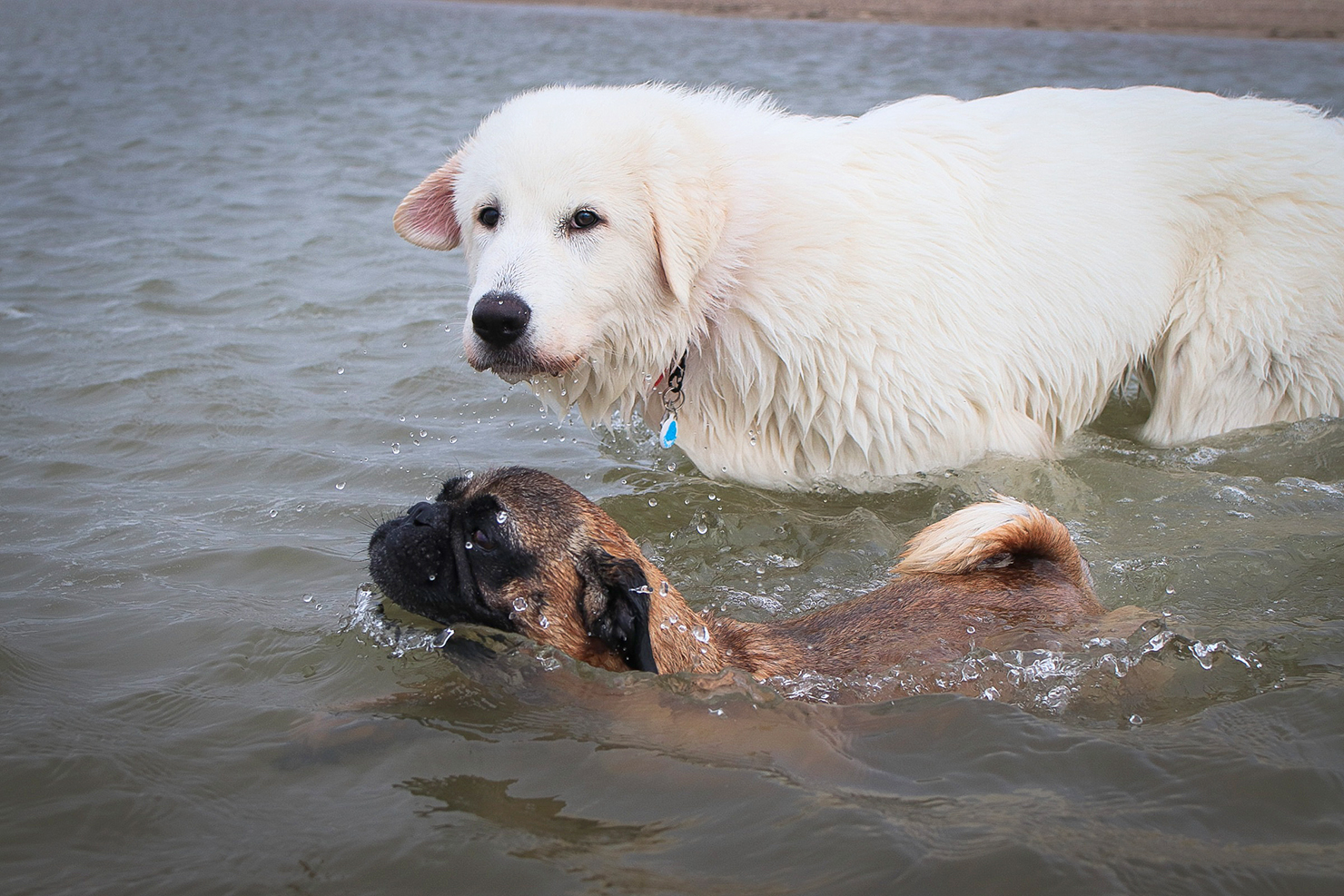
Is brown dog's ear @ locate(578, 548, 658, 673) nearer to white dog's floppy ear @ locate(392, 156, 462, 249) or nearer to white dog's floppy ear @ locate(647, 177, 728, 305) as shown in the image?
white dog's floppy ear @ locate(647, 177, 728, 305)

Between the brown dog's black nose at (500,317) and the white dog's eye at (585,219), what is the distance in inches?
14.8

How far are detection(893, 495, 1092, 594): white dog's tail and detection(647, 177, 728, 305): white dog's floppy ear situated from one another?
114 cm

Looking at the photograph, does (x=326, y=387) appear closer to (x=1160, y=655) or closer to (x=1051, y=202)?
(x=1051, y=202)

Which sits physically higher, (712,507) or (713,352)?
(713,352)

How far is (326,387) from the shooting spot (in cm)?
591

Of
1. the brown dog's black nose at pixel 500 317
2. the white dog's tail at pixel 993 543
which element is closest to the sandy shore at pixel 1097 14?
the white dog's tail at pixel 993 543

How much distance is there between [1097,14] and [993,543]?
21.2 m

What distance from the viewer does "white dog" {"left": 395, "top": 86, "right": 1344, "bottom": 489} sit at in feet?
12.4

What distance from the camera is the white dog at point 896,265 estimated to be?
378 centimetres

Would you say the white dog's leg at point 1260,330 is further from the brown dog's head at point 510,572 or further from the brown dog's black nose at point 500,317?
the brown dog's black nose at point 500,317

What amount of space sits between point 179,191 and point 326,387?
16.3 ft

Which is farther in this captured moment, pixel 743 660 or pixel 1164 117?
pixel 1164 117

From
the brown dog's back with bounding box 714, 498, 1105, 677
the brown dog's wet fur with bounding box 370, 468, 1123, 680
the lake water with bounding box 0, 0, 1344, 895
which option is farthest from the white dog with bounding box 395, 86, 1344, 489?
the brown dog's back with bounding box 714, 498, 1105, 677

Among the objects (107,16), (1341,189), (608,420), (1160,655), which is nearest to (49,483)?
(608,420)
